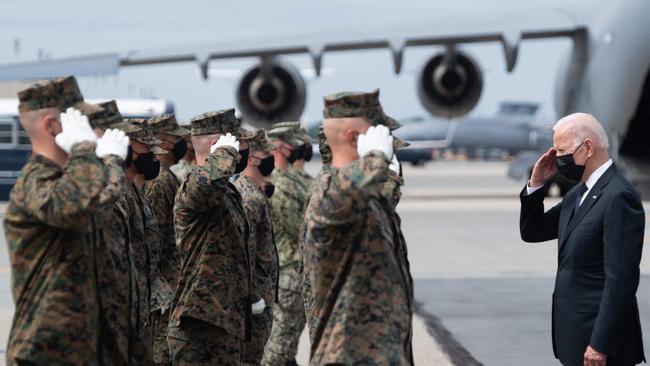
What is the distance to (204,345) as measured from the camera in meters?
5.30

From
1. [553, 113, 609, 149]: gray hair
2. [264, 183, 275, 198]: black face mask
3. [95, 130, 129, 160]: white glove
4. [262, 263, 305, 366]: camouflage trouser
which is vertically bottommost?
[262, 263, 305, 366]: camouflage trouser

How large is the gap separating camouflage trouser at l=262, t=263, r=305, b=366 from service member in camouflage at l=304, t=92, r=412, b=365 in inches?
128

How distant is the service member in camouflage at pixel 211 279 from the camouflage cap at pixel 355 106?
1306mm

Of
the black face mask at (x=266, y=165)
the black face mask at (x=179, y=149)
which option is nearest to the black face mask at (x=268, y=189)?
the black face mask at (x=266, y=165)

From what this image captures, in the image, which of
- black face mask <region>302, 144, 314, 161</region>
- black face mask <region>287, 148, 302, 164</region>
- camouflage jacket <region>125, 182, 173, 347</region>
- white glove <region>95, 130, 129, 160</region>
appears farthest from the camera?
black face mask <region>302, 144, 314, 161</region>

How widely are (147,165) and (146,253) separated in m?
0.64

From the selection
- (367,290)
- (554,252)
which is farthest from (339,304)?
(554,252)

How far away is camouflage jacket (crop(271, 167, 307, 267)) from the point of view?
25.6ft

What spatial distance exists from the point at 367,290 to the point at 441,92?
1960 cm

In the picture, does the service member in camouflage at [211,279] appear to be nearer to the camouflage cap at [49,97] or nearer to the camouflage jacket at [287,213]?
the camouflage cap at [49,97]

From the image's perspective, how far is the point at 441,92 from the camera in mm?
23094

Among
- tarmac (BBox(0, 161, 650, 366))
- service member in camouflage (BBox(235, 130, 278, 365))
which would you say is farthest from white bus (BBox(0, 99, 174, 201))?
service member in camouflage (BBox(235, 130, 278, 365))

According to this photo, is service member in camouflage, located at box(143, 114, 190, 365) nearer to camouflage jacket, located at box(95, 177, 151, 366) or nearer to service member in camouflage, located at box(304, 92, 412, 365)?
camouflage jacket, located at box(95, 177, 151, 366)

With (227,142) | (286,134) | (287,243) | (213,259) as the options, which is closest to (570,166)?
(227,142)
